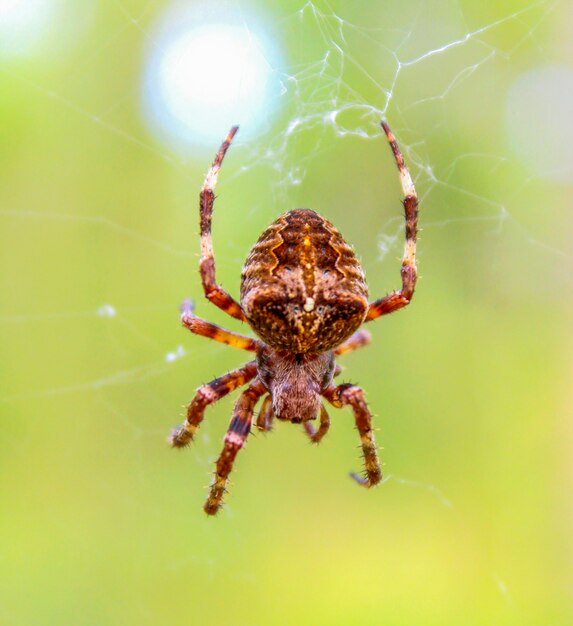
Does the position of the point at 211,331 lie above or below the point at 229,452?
above

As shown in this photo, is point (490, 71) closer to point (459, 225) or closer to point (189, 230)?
point (459, 225)

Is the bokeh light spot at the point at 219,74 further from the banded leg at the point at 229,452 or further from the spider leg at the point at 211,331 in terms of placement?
the banded leg at the point at 229,452

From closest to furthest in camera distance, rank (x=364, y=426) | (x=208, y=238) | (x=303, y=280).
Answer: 1. (x=303, y=280)
2. (x=208, y=238)
3. (x=364, y=426)

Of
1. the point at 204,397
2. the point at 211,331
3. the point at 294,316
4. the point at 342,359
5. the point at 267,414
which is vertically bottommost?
the point at 342,359

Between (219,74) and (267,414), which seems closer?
(267,414)

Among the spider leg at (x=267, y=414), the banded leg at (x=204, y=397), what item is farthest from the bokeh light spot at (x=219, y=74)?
the spider leg at (x=267, y=414)

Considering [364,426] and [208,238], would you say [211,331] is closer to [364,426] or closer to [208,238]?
[208,238]

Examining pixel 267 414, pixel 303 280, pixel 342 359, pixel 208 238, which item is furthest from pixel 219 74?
pixel 342 359

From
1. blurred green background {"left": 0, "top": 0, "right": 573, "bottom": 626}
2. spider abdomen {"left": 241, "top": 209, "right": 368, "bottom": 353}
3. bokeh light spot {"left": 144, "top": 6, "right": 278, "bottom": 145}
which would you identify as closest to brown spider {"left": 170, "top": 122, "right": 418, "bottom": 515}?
spider abdomen {"left": 241, "top": 209, "right": 368, "bottom": 353}

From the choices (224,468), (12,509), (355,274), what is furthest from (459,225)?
(12,509)
